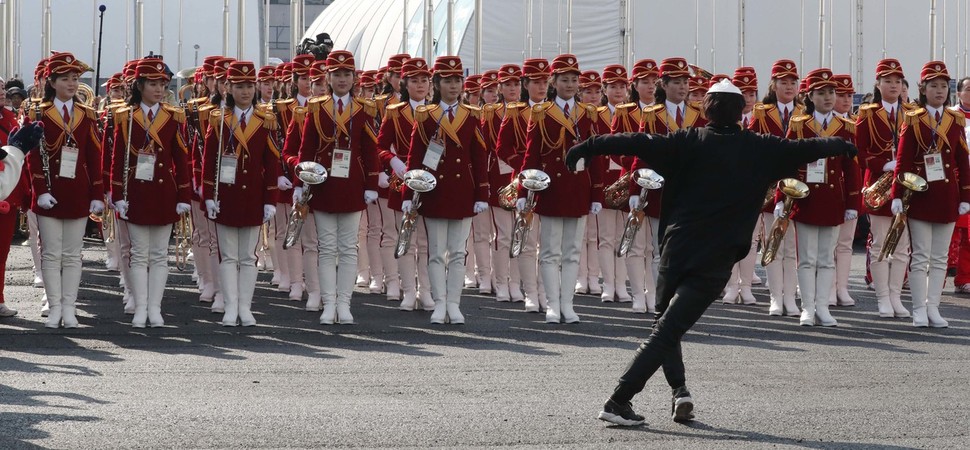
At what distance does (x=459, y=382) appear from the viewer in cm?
877

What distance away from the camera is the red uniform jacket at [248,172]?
37.8ft

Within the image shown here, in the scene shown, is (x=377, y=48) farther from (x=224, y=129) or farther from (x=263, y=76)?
(x=224, y=129)

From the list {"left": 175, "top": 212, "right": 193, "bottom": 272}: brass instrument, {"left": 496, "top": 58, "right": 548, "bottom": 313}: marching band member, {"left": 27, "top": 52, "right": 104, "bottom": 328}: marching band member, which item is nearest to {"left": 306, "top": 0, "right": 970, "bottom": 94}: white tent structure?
{"left": 175, "top": 212, "right": 193, "bottom": 272}: brass instrument

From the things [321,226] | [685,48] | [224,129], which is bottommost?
[321,226]

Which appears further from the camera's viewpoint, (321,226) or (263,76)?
(263,76)

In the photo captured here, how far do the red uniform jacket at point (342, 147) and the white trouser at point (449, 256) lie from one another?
1.99 ft

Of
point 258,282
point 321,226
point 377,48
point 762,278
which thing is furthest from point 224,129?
point 377,48

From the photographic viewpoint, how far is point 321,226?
11797mm

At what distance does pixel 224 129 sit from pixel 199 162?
1.45 metres

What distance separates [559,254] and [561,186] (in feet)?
1.89

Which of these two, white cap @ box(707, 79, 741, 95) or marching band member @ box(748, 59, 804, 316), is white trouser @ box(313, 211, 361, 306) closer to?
marching band member @ box(748, 59, 804, 316)

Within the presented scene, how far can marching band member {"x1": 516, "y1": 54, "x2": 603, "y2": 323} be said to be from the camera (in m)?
11.9

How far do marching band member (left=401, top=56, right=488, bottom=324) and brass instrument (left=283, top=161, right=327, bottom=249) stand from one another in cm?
75

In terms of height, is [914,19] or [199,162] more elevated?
[914,19]
